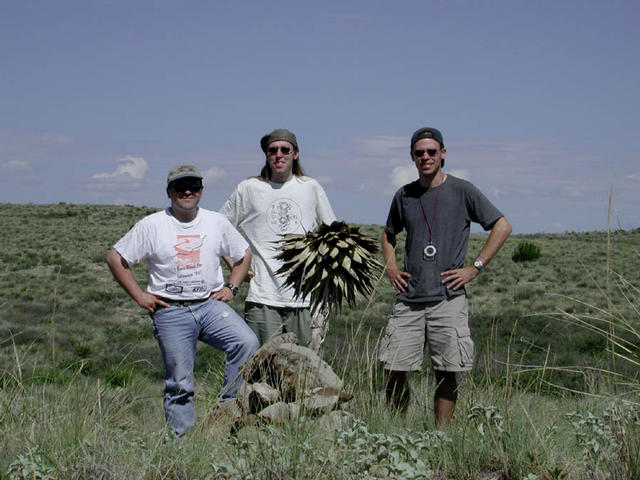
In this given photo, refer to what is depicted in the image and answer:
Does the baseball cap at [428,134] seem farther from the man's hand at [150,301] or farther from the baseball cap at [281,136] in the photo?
the man's hand at [150,301]

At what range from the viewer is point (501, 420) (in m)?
4.20

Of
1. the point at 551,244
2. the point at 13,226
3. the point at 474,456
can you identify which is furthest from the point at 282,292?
the point at 13,226

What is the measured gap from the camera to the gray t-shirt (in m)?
4.82

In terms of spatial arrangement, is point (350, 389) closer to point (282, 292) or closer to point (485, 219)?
point (282, 292)

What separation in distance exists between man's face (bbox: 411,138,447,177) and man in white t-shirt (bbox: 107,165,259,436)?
1.50 meters

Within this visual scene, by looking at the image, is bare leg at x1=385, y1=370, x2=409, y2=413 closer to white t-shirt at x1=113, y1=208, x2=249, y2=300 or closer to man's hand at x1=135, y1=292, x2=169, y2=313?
white t-shirt at x1=113, y1=208, x2=249, y2=300

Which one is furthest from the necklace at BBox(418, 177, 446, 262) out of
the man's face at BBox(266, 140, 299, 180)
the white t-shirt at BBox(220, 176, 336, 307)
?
the man's face at BBox(266, 140, 299, 180)

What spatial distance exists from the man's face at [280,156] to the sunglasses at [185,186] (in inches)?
24.1

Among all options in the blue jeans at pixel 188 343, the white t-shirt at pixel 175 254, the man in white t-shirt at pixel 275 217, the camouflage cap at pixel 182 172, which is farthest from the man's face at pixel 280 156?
the blue jeans at pixel 188 343

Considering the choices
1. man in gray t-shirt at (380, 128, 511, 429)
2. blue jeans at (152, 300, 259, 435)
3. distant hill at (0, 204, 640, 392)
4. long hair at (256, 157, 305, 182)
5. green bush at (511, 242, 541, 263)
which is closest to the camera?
blue jeans at (152, 300, 259, 435)

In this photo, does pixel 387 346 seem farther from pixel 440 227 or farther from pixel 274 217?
pixel 274 217

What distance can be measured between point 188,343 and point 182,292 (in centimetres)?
35

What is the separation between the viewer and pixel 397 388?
501 centimetres

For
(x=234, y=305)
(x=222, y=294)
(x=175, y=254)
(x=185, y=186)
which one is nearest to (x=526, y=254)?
(x=234, y=305)
